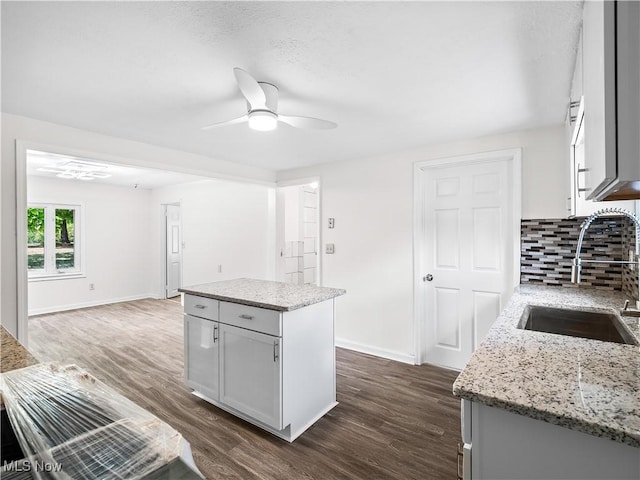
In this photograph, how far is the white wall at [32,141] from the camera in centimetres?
235

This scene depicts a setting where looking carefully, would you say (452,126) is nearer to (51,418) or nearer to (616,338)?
(616,338)

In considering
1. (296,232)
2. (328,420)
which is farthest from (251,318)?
(296,232)

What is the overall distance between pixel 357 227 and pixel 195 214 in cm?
361

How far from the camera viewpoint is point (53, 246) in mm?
5711

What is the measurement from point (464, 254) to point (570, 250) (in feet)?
2.70

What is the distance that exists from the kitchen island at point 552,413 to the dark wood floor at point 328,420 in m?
1.11

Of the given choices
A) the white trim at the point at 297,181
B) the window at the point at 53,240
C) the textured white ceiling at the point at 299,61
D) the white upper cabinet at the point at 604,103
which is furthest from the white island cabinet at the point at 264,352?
the window at the point at 53,240

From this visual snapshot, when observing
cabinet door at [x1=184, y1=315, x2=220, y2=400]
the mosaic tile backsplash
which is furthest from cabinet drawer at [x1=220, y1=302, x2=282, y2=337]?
the mosaic tile backsplash

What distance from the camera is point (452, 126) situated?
8.75ft

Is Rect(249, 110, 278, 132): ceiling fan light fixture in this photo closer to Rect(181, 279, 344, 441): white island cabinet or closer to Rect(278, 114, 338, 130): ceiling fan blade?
Rect(278, 114, 338, 130): ceiling fan blade

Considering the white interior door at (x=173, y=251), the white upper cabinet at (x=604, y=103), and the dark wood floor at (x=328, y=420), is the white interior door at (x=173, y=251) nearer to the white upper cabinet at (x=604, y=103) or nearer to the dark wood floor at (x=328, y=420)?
the dark wood floor at (x=328, y=420)

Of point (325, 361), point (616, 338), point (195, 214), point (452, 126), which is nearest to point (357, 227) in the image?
point (452, 126)

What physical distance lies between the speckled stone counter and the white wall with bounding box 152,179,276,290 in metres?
3.11

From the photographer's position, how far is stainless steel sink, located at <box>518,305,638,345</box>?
67.3 inches
